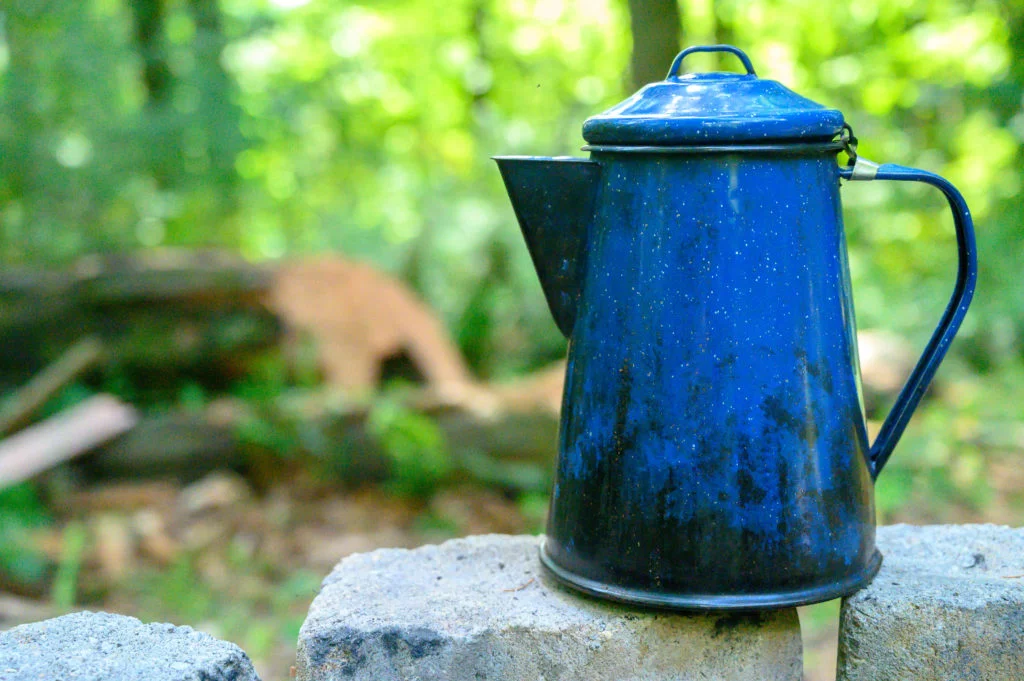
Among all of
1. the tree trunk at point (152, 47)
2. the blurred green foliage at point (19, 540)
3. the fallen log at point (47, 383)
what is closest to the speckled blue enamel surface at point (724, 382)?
the blurred green foliage at point (19, 540)

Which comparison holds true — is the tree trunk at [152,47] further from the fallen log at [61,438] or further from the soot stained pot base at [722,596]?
the soot stained pot base at [722,596]

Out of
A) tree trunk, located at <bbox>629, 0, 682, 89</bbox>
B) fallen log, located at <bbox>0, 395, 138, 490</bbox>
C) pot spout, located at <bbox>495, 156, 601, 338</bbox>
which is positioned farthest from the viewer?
fallen log, located at <bbox>0, 395, 138, 490</bbox>

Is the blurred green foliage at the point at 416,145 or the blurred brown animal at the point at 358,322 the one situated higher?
the blurred green foliage at the point at 416,145

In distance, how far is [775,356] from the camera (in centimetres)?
157

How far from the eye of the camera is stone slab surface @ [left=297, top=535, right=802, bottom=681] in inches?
62.9

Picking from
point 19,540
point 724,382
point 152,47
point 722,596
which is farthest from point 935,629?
point 152,47

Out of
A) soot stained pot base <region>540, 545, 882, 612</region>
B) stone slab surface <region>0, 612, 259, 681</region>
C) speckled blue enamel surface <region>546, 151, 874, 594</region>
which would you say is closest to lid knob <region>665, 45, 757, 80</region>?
speckled blue enamel surface <region>546, 151, 874, 594</region>

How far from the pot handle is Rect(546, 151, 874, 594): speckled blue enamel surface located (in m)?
0.08

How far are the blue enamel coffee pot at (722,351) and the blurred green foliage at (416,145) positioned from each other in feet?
8.79

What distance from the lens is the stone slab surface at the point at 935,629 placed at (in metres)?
1.62

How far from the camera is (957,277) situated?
5.53 ft

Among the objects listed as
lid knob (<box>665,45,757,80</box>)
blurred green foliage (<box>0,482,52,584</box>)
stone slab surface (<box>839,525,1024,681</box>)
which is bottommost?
blurred green foliage (<box>0,482,52,584</box>)

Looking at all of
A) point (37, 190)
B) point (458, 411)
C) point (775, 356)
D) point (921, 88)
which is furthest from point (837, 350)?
point (37, 190)

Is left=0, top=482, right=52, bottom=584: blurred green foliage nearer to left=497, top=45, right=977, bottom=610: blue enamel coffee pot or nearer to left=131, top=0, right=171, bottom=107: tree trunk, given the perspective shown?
left=131, top=0, right=171, bottom=107: tree trunk
